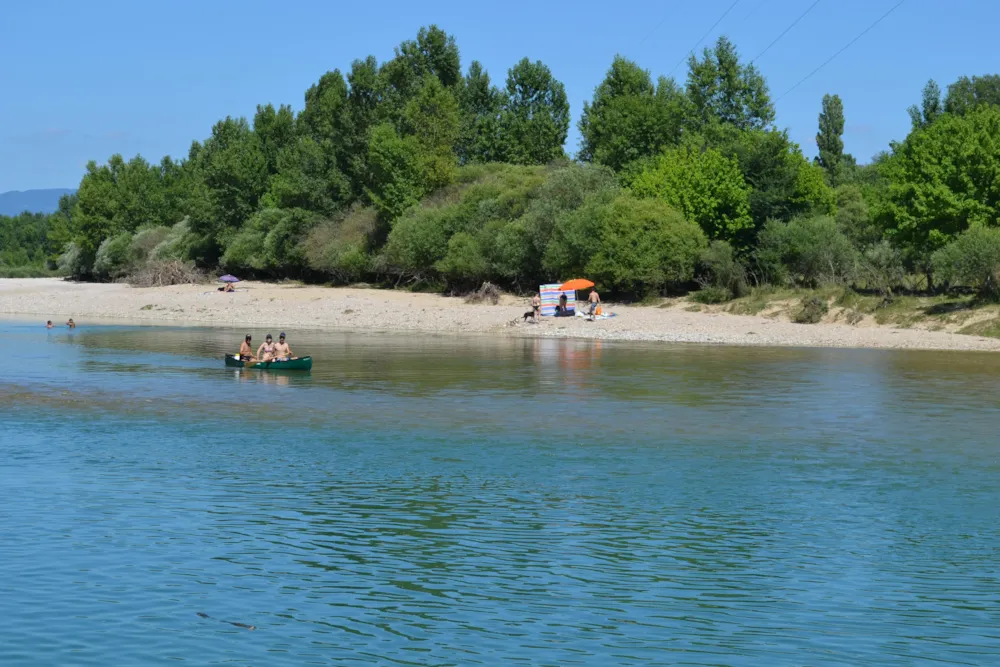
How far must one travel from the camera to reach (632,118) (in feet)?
312

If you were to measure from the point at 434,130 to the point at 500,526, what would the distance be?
7625cm

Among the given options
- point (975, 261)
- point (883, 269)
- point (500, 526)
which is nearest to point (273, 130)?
point (883, 269)

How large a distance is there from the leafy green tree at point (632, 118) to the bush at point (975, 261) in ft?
138

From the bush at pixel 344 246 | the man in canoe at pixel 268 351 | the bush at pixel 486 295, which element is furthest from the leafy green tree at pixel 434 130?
the man in canoe at pixel 268 351

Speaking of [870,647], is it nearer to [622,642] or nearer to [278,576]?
[622,642]

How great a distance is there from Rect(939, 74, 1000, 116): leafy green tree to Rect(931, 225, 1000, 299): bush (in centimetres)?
5959

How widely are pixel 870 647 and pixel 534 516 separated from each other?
6.86 m

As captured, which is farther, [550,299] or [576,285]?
[576,285]

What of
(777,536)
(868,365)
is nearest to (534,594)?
(777,536)

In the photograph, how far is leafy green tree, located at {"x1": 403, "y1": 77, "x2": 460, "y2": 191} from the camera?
297 ft

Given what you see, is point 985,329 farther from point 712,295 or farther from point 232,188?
point 232,188

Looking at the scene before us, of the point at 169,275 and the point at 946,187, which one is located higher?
the point at 946,187

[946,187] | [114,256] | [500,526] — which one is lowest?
[500,526]

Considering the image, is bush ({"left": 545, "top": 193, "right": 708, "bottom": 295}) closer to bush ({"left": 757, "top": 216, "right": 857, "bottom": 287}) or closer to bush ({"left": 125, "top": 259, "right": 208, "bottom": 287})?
bush ({"left": 757, "top": 216, "right": 857, "bottom": 287})
